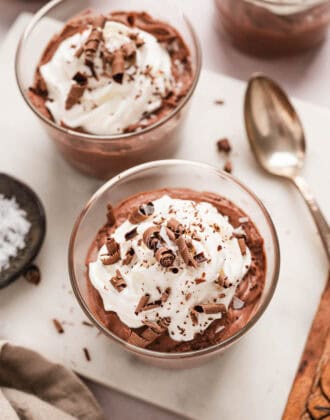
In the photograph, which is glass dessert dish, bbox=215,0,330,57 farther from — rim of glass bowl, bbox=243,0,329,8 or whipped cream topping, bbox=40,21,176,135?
whipped cream topping, bbox=40,21,176,135

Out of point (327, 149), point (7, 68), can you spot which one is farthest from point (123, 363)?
point (7, 68)

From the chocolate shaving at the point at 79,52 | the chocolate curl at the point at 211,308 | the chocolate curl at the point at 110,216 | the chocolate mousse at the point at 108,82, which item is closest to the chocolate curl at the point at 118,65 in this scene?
the chocolate mousse at the point at 108,82

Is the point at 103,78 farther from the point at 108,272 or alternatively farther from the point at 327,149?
the point at 327,149

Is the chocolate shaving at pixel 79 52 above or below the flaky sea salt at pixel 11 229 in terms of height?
above

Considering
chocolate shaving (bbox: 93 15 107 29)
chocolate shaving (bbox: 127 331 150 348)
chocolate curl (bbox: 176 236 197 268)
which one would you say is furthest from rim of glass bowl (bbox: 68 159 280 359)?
chocolate shaving (bbox: 93 15 107 29)

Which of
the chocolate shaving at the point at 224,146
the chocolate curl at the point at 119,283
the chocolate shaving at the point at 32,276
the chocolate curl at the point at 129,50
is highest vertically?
the chocolate curl at the point at 129,50

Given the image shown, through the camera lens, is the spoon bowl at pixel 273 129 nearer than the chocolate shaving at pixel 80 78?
No

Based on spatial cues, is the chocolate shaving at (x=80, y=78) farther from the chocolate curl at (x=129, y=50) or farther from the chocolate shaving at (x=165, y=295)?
the chocolate shaving at (x=165, y=295)
